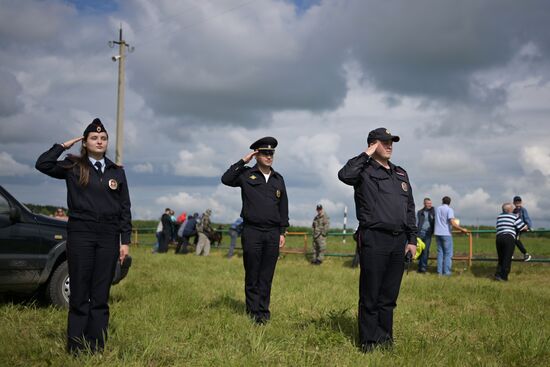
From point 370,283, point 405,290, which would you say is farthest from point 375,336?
point 405,290

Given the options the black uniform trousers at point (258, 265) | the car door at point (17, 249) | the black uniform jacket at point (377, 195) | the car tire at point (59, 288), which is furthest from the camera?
the car tire at point (59, 288)

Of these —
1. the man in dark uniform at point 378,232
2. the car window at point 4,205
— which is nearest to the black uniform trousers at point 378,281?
the man in dark uniform at point 378,232

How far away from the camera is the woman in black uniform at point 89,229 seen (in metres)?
4.57

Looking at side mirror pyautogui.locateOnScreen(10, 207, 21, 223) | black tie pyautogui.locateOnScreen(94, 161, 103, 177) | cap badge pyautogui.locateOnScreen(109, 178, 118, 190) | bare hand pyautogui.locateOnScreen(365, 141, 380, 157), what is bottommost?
side mirror pyautogui.locateOnScreen(10, 207, 21, 223)

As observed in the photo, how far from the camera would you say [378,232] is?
4984 mm

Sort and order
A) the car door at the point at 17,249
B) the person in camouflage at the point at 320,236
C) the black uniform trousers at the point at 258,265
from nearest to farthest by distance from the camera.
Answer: the black uniform trousers at the point at 258,265 < the car door at the point at 17,249 < the person in camouflage at the point at 320,236

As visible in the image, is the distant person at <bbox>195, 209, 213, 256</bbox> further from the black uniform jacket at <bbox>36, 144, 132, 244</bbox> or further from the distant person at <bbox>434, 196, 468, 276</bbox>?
the black uniform jacket at <bbox>36, 144, 132, 244</bbox>

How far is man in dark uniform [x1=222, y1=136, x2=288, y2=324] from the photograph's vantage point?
6293 mm

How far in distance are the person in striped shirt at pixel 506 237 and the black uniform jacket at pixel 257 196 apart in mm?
7339

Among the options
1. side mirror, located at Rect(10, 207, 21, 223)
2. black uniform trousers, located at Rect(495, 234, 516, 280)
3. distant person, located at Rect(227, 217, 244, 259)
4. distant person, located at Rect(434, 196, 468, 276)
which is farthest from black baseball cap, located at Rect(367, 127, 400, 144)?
distant person, located at Rect(227, 217, 244, 259)

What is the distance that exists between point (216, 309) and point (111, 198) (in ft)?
8.92

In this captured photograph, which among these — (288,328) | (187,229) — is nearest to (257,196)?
(288,328)

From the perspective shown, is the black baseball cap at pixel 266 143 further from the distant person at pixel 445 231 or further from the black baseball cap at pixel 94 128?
the distant person at pixel 445 231

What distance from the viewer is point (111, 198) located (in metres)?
4.73
